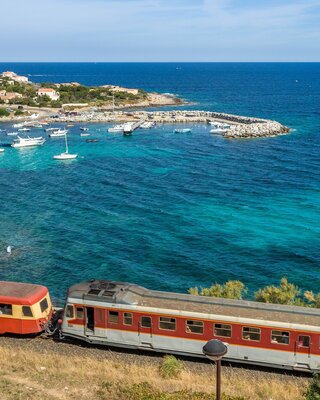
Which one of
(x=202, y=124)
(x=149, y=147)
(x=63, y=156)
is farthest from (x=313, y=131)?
(x=63, y=156)

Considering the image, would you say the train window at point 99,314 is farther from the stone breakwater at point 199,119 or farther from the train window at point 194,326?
the stone breakwater at point 199,119

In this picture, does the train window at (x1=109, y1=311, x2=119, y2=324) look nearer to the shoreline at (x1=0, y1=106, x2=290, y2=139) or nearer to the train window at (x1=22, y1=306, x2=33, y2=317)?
the train window at (x1=22, y1=306, x2=33, y2=317)

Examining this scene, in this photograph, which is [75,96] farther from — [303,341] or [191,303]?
[303,341]

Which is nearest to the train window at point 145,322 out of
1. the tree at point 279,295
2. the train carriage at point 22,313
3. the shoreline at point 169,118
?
the train carriage at point 22,313

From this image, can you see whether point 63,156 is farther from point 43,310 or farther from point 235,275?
point 43,310

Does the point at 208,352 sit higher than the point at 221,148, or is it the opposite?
the point at 208,352

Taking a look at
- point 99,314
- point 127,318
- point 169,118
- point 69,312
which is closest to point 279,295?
point 127,318

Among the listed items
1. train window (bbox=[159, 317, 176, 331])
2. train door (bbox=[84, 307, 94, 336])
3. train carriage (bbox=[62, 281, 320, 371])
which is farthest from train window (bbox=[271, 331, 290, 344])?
train door (bbox=[84, 307, 94, 336])
